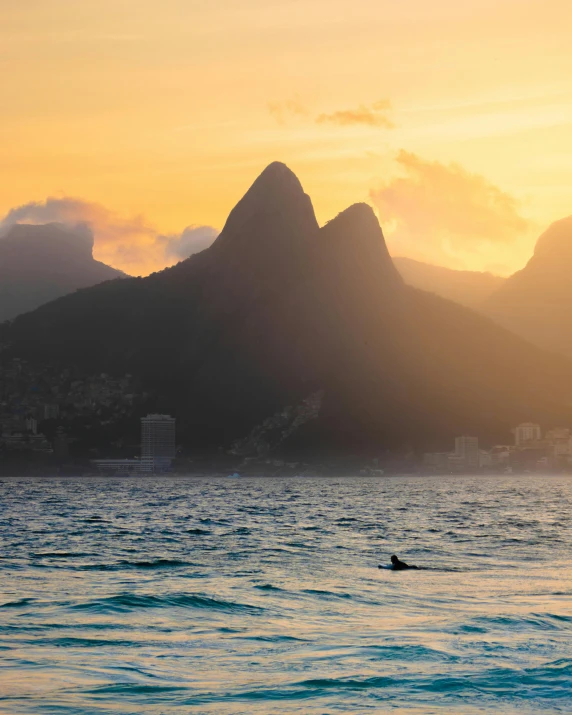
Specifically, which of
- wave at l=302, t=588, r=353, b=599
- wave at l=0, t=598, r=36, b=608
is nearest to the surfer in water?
wave at l=302, t=588, r=353, b=599

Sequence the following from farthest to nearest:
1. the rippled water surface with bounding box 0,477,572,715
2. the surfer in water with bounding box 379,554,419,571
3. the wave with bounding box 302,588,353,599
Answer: the surfer in water with bounding box 379,554,419,571, the wave with bounding box 302,588,353,599, the rippled water surface with bounding box 0,477,572,715

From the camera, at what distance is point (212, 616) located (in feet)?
134

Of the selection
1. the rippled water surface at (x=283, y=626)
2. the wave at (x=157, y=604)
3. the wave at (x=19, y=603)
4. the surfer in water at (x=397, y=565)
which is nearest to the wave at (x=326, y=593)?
the rippled water surface at (x=283, y=626)

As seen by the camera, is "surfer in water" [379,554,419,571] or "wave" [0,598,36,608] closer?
"wave" [0,598,36,608]

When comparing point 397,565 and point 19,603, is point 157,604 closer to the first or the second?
point 19,603

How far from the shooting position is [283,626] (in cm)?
3872

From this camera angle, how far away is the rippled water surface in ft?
93.2

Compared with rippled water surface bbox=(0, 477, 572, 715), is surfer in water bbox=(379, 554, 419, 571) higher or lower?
higher

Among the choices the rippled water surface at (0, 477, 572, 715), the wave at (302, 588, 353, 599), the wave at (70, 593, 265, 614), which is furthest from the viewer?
the wave at (302, 588, 353, 599)

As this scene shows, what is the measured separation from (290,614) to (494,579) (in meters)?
14.5

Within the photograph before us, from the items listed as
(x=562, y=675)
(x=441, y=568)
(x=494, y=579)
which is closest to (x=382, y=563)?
(x=441, y=568)

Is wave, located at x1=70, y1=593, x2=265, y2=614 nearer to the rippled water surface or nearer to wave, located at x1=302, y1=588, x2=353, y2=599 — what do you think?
the rippled water surface

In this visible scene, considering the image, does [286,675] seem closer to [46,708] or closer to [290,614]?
[46,708]

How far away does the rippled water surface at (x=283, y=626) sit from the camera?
93.2ft
